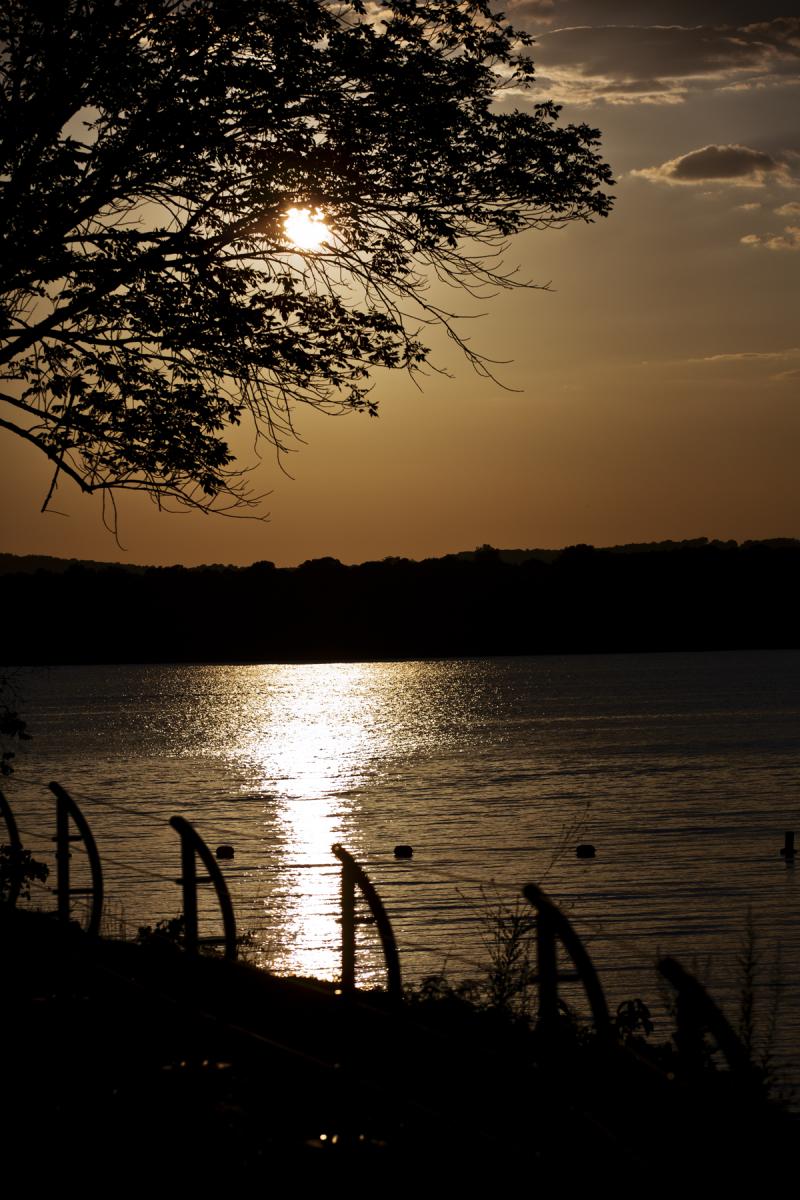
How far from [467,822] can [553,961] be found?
56344 mm

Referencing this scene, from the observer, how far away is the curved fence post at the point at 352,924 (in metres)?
10.0

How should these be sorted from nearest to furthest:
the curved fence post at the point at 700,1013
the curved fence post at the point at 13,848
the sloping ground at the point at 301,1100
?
the curved fence post at the point at 700,1013 < the sloping ground at the point at 301,1100 < the curved fence post at the point at 13,848

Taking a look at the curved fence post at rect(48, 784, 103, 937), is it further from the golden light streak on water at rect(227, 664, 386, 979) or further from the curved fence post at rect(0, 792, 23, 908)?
the golden light streak on water at rect(227, 664, 386, 979)

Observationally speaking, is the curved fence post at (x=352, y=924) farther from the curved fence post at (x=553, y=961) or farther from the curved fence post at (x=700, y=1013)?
the curved fence post at (x=700, y=1013)

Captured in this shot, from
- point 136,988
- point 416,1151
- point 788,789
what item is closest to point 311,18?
point 136,988

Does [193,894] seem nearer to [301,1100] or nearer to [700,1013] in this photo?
[301,1100]

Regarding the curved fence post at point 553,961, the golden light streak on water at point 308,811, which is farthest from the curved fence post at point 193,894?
the golden light streak on water at point 308,811

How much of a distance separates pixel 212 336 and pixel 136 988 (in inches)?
247

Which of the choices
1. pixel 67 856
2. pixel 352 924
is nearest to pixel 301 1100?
pixel 352 924

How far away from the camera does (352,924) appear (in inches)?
449

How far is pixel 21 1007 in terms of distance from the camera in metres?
10.0

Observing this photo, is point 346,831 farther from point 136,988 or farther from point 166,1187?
point 166,1187

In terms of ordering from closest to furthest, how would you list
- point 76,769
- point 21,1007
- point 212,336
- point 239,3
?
point 21,1007
point 239,3
point 212,336
point 76,769

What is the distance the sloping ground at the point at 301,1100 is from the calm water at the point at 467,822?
148cm
